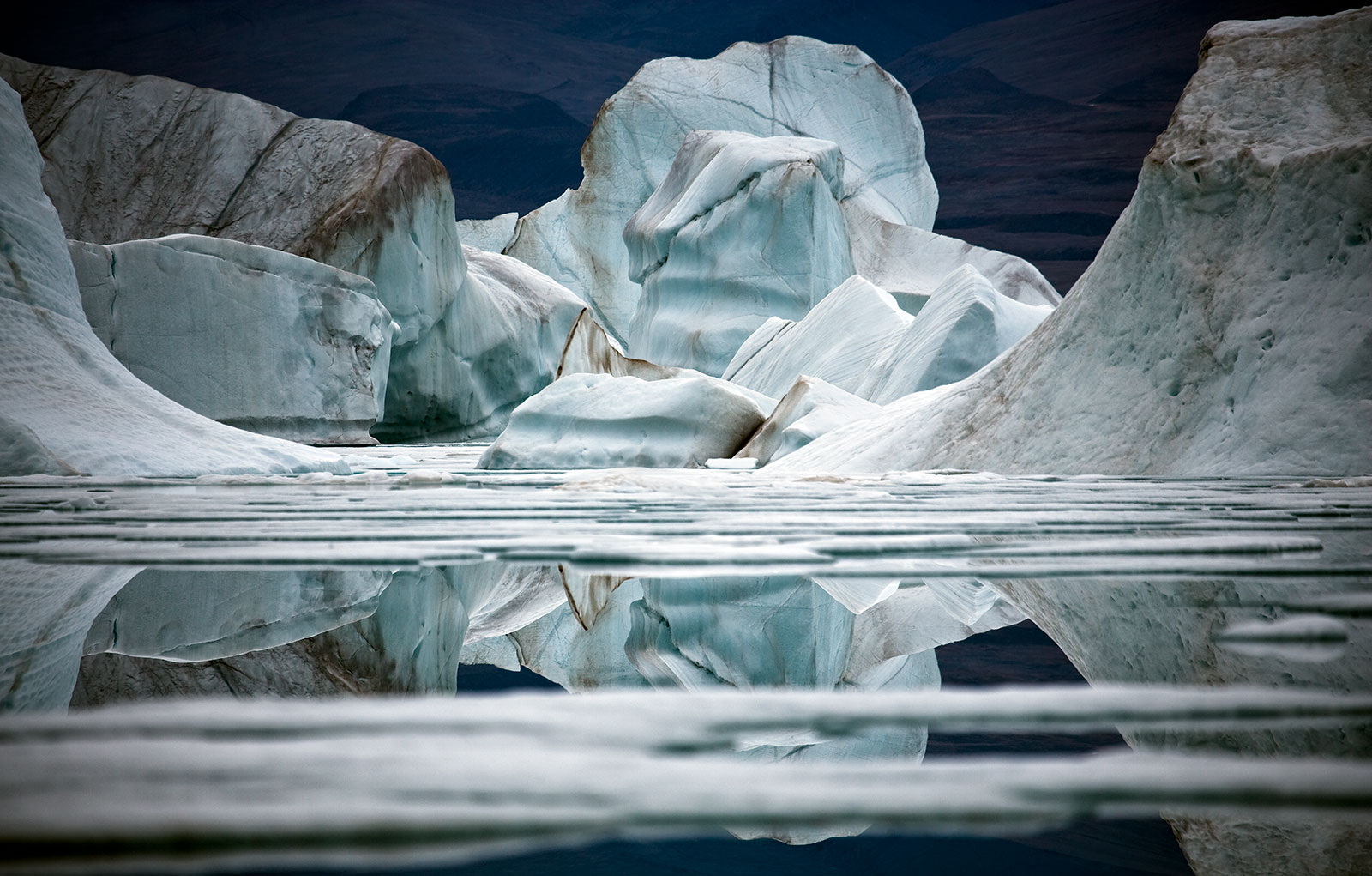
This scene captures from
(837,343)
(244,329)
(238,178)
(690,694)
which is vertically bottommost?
(244,329)

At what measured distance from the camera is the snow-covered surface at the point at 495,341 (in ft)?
44.4

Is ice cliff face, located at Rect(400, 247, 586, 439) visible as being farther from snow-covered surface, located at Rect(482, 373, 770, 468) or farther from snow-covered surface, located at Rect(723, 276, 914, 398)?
snow-covered surface, located at Rect(482, 373, 770, 468)

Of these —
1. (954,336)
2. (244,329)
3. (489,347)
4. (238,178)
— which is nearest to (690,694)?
(954,336)

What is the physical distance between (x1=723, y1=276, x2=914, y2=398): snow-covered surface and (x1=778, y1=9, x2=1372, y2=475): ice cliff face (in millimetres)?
3685

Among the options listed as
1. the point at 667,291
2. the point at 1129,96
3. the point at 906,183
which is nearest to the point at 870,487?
the point at 667,291

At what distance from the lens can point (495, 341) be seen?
551 inches

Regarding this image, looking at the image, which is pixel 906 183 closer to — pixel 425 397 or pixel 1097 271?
pixel 425 397

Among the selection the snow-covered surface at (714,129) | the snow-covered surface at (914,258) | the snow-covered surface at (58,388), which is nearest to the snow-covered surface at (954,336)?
the snow-covered surface at (58,388)

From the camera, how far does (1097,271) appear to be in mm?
3775

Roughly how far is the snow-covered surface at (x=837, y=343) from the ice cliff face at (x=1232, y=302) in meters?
3.69

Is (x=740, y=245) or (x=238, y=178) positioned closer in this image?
(x=238, y=178)

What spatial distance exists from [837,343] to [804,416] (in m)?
2.81

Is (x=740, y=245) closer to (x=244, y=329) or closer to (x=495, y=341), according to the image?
(x=495, y=341)

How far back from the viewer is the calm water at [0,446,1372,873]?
1.39 feet
